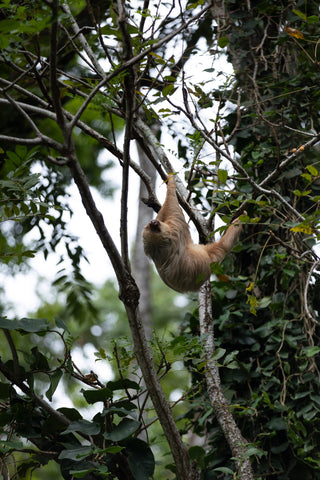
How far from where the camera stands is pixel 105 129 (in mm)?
7336

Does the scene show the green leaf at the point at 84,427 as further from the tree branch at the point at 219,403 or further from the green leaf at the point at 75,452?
the tree branch at the point at 219,403

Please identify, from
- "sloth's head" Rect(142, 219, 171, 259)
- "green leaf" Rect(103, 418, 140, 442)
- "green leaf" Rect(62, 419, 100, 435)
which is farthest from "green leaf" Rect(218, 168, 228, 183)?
"green leaf" Rect(62, 419, 100, 435)

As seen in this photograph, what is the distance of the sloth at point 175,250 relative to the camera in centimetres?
462

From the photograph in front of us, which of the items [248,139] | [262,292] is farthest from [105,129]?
[262,292]

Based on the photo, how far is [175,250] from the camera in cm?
473

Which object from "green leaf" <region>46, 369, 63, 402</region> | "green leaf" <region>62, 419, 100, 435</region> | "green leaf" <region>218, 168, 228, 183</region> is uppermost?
"green leaf" <region>218, 168, 228, 183</region>

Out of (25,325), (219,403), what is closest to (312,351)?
(219,403)

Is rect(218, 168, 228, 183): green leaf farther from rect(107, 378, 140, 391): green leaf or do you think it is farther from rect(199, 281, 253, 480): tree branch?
rect(107, 378, 140, 391): green leaf

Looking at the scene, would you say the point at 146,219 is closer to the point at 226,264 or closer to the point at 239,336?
the point at 226,264

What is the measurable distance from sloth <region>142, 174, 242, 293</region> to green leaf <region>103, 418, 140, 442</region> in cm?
137

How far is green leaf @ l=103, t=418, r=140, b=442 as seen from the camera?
3509 mm

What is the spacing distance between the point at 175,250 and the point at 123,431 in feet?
5.71

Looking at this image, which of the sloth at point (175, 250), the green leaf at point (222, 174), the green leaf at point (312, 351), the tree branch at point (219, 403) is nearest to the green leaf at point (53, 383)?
the tree branch at point (219, 403)

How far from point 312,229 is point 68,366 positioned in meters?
1.98
